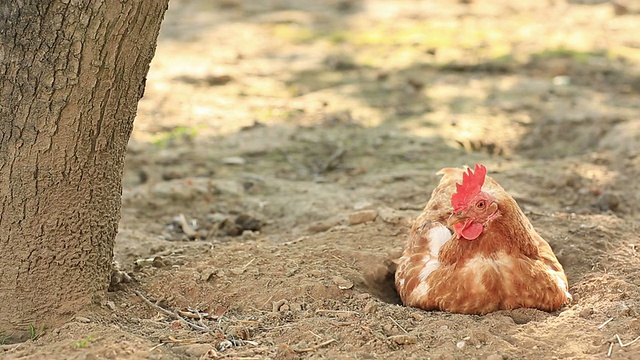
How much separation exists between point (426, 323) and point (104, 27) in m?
1.82

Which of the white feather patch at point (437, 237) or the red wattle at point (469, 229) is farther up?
the red wattle at point (469, 229)

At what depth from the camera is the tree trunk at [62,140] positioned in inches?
122

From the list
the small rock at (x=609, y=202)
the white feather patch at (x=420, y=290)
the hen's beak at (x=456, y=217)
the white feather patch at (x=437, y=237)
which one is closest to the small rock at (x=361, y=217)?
the white feather patch at (x=437, y=237)

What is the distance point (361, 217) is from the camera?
466 centimetres

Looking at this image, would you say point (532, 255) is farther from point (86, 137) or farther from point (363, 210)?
point (86, 137)

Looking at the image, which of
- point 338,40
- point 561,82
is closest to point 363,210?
point 561,82

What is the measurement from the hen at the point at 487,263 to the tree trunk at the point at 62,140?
1.51 m

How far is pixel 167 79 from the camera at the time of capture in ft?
27.4

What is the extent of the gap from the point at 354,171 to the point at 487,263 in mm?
2530

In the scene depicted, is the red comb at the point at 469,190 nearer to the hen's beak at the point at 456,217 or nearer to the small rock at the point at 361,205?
the hen's beak at the point at 456,217

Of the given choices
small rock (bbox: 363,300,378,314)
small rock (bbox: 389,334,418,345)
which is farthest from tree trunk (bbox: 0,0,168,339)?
small rock (bbox: 389,334,418,345)

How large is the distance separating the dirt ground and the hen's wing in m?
0.17

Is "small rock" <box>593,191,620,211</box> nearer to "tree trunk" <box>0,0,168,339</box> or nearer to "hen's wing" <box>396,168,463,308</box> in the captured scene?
"hen's wing" <box>396,168,463,308</box>

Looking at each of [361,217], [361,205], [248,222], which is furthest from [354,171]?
[361,217]
